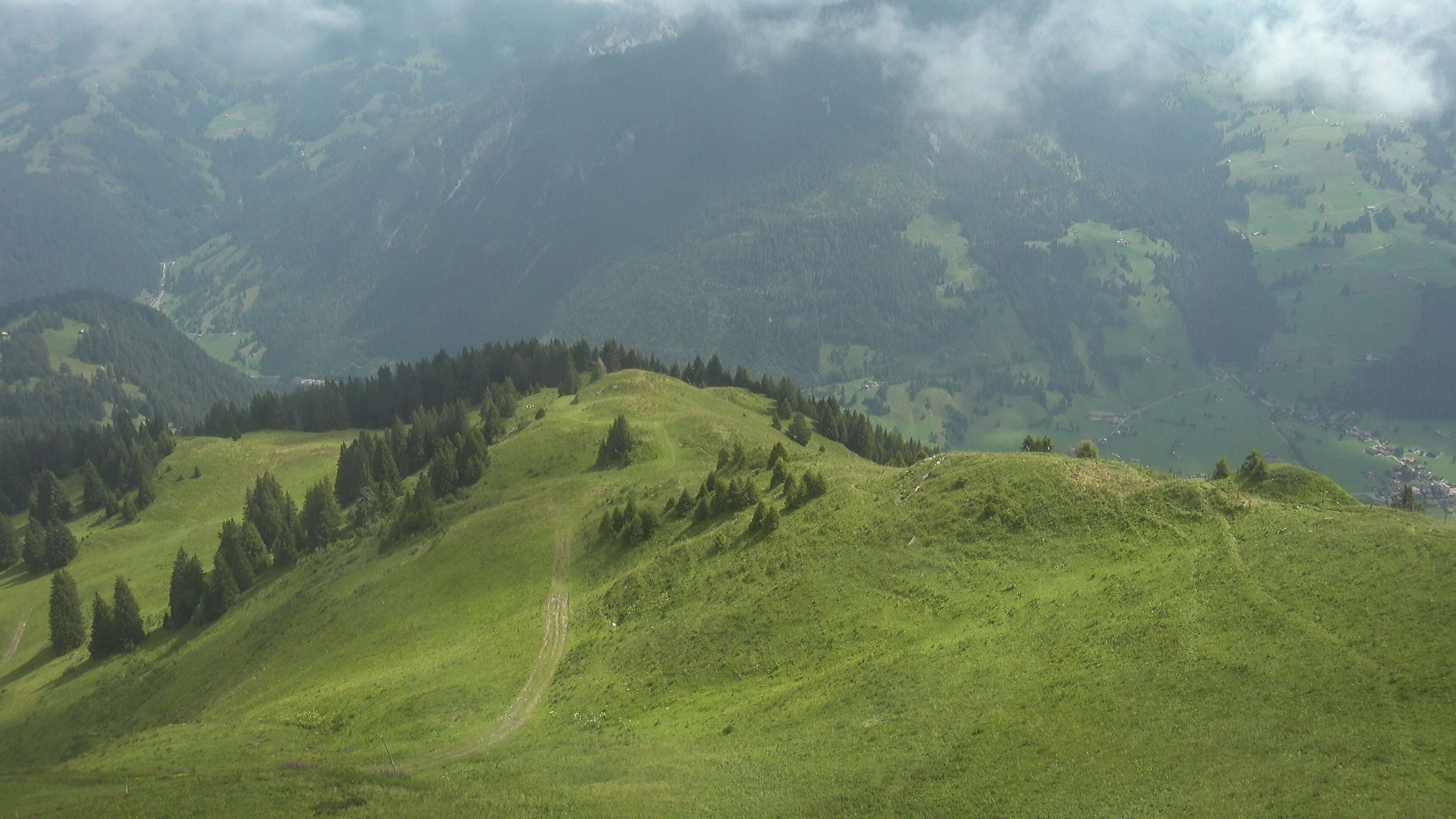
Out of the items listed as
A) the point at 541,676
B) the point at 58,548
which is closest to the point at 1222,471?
the point at 541,676

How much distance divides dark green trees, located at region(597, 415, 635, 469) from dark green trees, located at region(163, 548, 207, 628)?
54.6m

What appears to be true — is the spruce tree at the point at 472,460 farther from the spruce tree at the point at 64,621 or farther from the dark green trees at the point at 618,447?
the spruce tree at the point at 64,621

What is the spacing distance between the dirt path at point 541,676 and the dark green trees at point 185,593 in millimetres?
59922

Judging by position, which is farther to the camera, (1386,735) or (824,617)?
(824,617)

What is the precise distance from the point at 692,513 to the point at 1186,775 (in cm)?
5504

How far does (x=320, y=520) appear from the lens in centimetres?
13025

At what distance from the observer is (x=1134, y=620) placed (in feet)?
149

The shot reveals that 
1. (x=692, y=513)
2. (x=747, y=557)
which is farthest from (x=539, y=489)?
(x=747, y=557)

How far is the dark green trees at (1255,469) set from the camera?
6112cm

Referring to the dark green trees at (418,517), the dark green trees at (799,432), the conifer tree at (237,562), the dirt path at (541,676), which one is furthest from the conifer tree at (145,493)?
the dirt path at (541,676)

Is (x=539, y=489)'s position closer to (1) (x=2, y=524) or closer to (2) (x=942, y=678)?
(2) (x=942, y=678)

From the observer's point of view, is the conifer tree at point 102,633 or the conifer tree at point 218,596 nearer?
the conifer tree at point 102,633

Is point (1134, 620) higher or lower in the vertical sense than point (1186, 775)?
higher

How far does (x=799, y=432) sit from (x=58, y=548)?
435 ft
